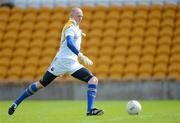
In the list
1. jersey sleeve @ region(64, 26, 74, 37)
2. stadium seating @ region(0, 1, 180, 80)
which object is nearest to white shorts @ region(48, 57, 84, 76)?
jersey sleeve @ region(64, 26, 74, 37)

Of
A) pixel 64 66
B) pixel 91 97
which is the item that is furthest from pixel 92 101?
pixel 64 66

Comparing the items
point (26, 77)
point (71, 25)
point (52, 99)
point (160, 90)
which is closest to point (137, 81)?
point (160, 90)

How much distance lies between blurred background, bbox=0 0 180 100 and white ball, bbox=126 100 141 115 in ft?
27.1

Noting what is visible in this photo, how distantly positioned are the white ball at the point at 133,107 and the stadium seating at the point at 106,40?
8.93 metres

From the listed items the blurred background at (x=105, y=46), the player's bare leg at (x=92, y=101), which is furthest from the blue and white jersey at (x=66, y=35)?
the blurred background at (x=105, y=46)

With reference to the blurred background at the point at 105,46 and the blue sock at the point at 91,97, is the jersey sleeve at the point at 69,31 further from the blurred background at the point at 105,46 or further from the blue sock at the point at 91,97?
the blurred background at the point at 105,46

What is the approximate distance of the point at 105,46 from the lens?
80.3 ft

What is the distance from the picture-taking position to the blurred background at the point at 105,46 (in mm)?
22266

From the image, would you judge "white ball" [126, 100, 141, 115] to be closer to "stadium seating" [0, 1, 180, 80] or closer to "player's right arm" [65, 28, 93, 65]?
"player's right arm" [65, 28, 93, 65]

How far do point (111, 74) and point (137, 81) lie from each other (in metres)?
1.74

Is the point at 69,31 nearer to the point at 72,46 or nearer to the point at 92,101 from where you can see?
the point at 72,46

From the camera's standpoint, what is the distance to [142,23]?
2498cm

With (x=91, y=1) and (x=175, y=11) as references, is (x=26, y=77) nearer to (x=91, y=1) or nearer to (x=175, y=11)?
(x=91, y=1)

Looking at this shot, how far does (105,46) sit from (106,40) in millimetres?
333
